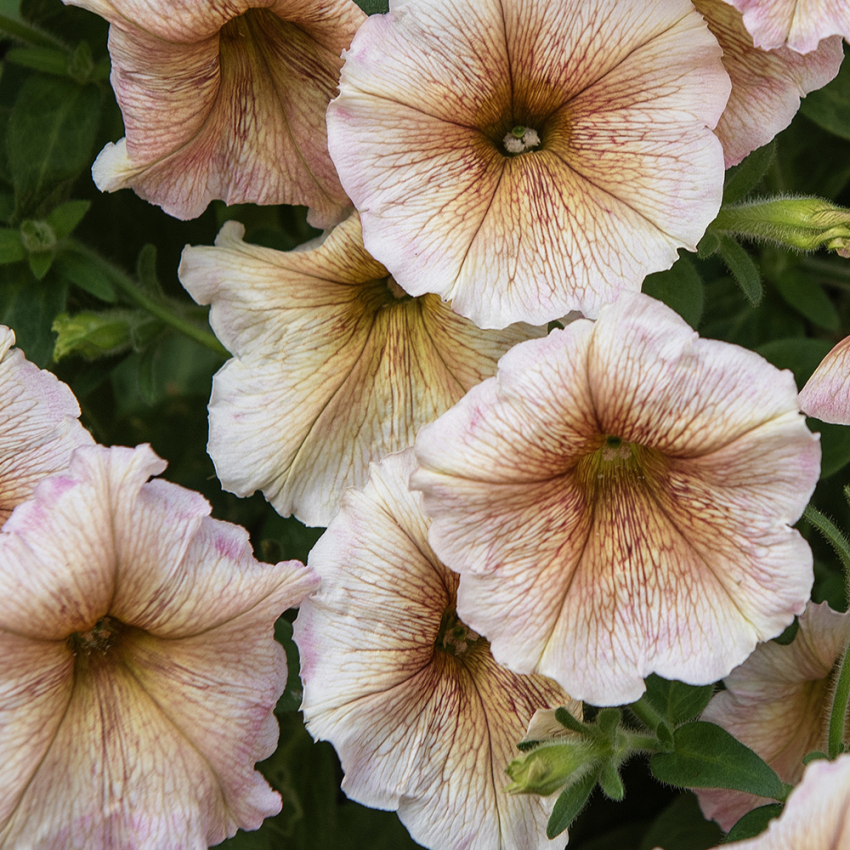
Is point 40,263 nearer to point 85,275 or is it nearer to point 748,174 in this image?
point 85,275

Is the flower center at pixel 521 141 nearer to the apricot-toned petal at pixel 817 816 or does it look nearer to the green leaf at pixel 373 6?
the green leaf at pixel 373 6

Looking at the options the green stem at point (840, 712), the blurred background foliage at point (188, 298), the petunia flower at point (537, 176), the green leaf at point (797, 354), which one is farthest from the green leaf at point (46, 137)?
the green stem at point (840, 712)

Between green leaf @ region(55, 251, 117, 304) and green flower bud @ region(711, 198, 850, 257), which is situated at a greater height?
green flower bud @ region(711, 198, 850, 257)

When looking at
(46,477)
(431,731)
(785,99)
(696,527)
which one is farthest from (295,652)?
(785,99)

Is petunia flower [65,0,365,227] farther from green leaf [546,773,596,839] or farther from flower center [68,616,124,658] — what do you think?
green leaf [546,773,596,839]

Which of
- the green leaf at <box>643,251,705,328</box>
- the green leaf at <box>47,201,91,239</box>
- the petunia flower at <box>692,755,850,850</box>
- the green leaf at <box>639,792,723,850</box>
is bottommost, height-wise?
the green leaf at <box>639,792,723,850</box>

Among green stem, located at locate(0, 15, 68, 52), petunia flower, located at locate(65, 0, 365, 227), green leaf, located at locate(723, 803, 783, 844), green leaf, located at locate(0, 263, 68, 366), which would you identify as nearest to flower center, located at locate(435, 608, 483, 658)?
green leaf, located at locate(723, 803, 783, 844)

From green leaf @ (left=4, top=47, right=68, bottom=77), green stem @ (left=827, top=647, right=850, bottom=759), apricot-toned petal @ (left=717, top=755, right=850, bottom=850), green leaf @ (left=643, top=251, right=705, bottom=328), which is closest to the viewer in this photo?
apricot-toned petal @ (left=717, top=755, right=850, bottom=850)

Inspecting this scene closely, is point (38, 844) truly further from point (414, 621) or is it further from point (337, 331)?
point (337, 331)
